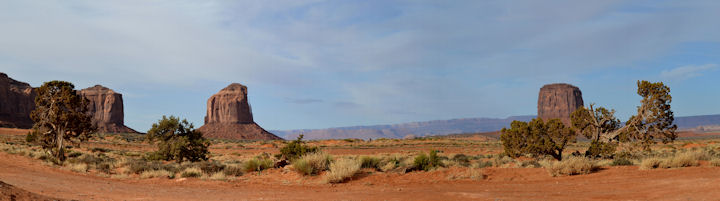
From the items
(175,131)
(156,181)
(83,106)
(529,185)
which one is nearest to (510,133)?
(529,185)

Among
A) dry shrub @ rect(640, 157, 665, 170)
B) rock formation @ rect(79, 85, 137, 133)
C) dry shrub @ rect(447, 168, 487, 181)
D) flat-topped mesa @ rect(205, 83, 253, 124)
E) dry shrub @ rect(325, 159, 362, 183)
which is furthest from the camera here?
flat-topped mesa @ rect(205, 83, 253, 124)

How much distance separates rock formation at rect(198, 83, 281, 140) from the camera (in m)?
142

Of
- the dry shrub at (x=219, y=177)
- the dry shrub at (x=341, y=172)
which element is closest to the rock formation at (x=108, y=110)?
the dry shrub at (x=219, y=177)

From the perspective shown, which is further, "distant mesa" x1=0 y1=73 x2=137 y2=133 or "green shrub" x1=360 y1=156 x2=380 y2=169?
"distant mesa" x1=0 y1=73 x2=137 y2=133

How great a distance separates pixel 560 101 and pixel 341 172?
670ft

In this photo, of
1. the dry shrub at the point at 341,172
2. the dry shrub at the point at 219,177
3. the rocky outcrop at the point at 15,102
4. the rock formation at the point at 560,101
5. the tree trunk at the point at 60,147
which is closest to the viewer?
the dry shrub at the point at 341,172

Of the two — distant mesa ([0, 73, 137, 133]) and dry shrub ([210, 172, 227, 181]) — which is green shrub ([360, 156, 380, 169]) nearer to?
dry shrub ([210, 172, 227, 181])

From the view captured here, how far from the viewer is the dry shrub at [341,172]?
46.1 ft

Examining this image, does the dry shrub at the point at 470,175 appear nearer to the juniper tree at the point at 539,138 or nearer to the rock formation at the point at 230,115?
the juniper tree at the point at 539,138

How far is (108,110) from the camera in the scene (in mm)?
134125

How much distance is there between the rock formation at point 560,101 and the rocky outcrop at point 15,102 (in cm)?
19231

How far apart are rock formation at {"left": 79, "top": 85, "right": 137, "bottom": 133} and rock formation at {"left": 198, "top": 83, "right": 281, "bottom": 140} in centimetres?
2542

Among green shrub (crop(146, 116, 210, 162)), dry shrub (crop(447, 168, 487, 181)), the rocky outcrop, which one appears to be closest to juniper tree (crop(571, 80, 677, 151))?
dry shrub (crop(447, 168, 487, 181))

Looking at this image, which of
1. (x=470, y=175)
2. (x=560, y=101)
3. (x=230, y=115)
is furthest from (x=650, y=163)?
(x=560, y=101)
